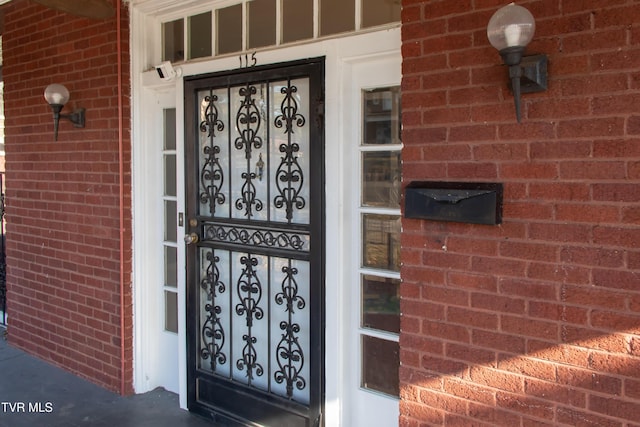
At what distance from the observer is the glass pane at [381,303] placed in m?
2.86

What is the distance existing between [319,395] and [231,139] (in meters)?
1.57

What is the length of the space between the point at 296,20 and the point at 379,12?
54 centimetres

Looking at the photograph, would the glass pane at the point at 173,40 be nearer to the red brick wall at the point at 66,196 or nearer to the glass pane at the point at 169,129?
the red brick wall at the point at 66,196

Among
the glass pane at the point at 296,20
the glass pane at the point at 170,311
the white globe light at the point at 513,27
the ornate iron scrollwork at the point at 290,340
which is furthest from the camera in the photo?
the glass pane at the point at 170,311

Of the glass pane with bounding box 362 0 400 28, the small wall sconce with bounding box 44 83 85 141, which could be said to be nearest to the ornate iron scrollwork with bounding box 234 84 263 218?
the glass pane with bounding box 362 0 400 28

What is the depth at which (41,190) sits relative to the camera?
4395 mm

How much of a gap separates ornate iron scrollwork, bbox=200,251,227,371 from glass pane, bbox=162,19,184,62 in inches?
53.0

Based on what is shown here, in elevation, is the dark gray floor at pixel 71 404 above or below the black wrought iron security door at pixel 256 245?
below

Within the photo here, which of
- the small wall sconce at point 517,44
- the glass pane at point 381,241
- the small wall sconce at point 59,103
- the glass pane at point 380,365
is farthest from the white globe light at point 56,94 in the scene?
the small wall sconce at point 517,44

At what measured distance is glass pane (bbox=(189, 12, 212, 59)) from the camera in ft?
11.5

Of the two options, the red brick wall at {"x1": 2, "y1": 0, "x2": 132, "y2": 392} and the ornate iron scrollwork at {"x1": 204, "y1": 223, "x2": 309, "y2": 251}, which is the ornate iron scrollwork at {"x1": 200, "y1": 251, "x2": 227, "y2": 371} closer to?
the ornate iron scrollwork at {"x1": 204, "y1": 223, "x2": 309, "y2": 251}

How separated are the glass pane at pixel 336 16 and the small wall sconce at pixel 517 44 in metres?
1.03

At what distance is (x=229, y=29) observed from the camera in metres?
3.39

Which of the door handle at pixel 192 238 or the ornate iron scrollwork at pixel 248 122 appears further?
the door handle at pixel 192 238
